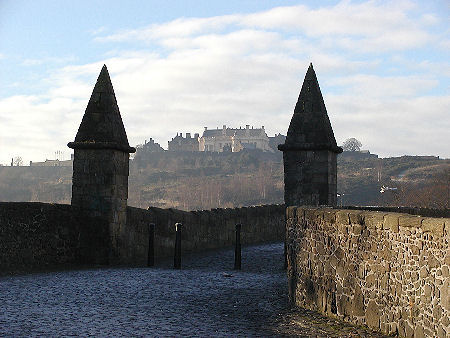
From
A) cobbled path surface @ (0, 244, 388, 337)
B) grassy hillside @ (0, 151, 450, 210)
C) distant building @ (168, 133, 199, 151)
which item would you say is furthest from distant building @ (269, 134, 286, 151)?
cobbled path surface @ (0, 244, 388, 337)

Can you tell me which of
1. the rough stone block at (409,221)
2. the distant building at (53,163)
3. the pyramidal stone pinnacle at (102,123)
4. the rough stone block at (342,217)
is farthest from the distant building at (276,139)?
the rough stone block at (409,221)

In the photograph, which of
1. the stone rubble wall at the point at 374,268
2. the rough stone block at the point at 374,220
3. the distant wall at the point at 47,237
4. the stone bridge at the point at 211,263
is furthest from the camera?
the distant wall at the point at 47,237

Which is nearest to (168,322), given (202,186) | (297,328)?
(297,328)

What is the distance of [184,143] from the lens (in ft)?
611

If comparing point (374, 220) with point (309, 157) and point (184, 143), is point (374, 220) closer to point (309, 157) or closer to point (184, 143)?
point (309, 157)

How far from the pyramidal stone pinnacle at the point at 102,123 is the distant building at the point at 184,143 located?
553 feet

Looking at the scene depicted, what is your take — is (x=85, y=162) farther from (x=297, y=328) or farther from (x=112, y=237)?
(x=297, y=328)

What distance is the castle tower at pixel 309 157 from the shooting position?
1445 cm

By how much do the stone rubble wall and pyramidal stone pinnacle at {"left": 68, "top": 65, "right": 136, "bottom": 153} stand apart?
5.33 metres

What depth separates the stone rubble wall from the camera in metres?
6.45

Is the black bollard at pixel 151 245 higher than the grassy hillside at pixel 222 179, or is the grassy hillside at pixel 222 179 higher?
the grassy hillside at pixel 222 179

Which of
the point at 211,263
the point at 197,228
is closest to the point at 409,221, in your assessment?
the point at 211,263

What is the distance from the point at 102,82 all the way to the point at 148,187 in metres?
118

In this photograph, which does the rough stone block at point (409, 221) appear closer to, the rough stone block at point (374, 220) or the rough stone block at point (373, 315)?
the rough stone block at point (374, 220)
